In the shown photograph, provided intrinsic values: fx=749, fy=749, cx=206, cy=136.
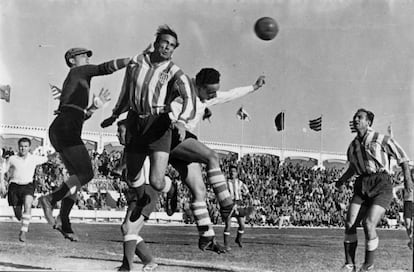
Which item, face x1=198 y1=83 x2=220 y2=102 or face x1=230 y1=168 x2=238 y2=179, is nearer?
face x1=198 y1=83 x2=220 y2=102

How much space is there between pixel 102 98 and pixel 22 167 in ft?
5.38

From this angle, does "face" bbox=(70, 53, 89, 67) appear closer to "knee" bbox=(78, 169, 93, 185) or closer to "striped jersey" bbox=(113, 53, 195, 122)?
"striped jersey" bbox=(113, 53, 195, 122)

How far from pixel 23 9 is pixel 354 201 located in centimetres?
423

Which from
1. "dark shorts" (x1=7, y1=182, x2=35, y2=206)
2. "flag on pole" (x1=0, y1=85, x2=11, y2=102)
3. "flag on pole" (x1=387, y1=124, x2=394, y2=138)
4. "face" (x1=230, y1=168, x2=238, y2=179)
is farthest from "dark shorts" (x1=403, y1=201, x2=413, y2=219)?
"flag on pole" (x1=0, y1=85, x2=11, y2=102)

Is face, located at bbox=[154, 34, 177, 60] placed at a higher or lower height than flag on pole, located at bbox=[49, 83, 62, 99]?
higher

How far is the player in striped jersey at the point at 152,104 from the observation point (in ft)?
23.8

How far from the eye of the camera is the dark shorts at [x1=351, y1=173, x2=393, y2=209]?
7652 mm

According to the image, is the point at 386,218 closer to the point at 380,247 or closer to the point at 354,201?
the point at 380,247

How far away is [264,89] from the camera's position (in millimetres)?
8906

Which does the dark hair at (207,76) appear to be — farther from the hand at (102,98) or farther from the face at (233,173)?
the face at (233,173)

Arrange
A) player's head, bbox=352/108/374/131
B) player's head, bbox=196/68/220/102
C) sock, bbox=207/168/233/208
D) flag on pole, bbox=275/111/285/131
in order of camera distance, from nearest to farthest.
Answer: sock, bbox=207/168/233/208 < player's head, bbox=352/108/374/131 < player's head, bbox=196/68/220/102 < flag on pole, bbox=275/111/285/131

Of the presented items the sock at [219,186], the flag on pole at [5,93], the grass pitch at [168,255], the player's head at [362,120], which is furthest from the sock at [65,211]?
the player's head at [362,120]

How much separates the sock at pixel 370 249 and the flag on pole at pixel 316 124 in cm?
204

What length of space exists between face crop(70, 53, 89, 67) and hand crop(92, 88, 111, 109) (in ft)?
1.29
